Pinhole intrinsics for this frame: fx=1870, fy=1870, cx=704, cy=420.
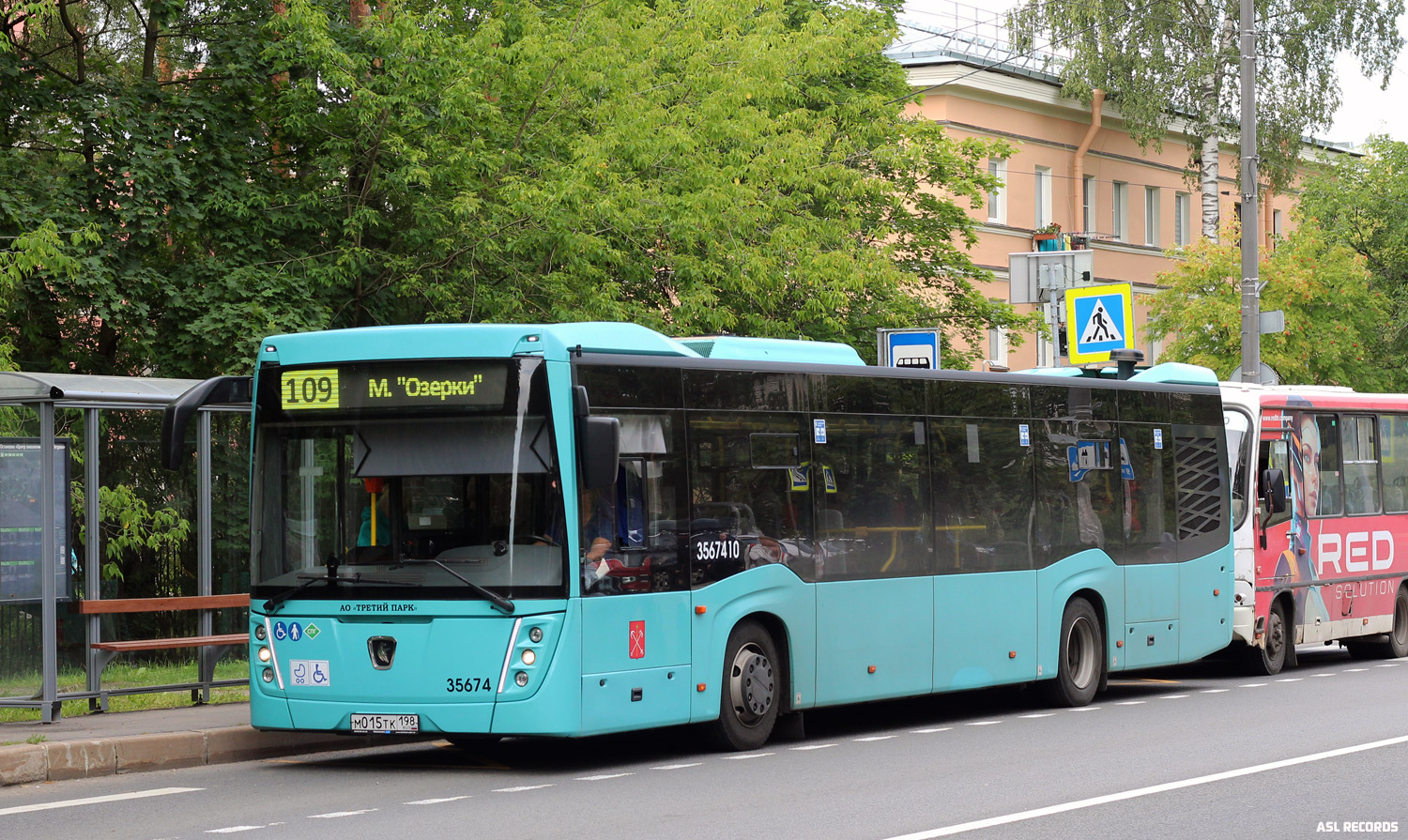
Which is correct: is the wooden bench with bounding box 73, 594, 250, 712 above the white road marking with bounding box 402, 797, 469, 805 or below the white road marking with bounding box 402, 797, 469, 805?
above

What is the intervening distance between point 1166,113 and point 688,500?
35.8 meters

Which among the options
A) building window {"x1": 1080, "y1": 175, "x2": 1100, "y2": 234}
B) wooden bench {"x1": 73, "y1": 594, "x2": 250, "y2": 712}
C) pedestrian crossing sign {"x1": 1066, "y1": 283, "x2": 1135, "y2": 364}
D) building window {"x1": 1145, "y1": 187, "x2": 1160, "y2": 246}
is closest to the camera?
wooden bench {"x1": 73, "y1": 594, "x2": 250, "y2": 712}

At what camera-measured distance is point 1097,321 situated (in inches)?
803

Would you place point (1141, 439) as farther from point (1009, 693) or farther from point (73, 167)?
point (73, 167)

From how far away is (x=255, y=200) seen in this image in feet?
65.1

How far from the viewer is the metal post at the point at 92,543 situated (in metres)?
14.0

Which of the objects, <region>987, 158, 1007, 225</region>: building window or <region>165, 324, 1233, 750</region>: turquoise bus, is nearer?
<region>165, 324, 1233, 750</region>: turquoise bus

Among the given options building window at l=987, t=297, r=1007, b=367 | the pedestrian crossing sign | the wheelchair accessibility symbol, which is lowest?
the wheelchair accessibility symbol

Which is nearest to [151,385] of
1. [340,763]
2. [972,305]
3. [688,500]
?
[340,763]

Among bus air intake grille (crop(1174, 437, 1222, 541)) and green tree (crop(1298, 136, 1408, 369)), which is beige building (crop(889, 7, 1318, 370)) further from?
bus air intake grille (crop(1174, 437, 1222, 541))

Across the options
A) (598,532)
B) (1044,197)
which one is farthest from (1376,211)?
(598,532)

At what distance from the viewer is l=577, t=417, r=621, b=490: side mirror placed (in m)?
11.0

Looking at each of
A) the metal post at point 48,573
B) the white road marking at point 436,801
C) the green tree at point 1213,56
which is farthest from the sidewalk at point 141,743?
the green tree at point 1213,56

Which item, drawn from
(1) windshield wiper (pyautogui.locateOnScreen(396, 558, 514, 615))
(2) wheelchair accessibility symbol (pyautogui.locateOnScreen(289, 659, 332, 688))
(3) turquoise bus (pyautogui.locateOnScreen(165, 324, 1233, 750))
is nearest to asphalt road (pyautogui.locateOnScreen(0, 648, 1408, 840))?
(3) turquoise bus (pyautogui.locateOnScreen(165, 324, 1233, 750))
